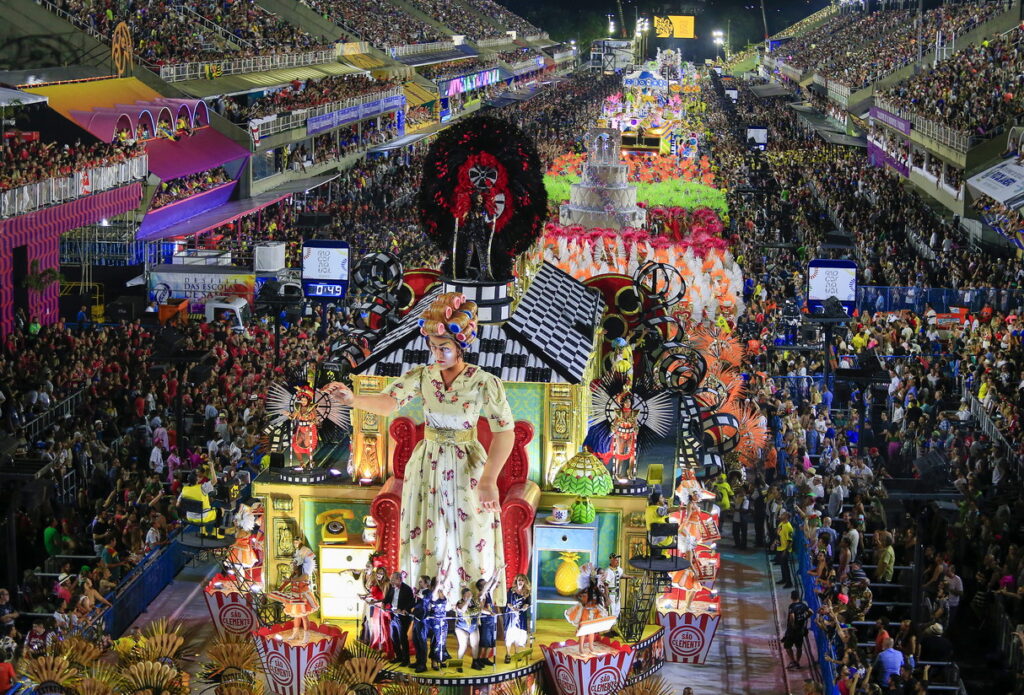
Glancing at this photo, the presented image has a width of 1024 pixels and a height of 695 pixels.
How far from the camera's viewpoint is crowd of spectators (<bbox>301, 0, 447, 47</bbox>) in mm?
75625

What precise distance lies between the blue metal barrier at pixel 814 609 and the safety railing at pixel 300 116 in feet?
109

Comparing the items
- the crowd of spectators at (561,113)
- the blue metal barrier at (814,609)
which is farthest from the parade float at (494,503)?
the crowd of spectators at (561,113)

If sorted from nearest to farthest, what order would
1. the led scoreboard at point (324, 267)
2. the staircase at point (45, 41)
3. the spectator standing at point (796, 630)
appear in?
the spectator standing at point (796, 630) < the led scoreboard at point (324, 267) < the staircase at point (45, 41)

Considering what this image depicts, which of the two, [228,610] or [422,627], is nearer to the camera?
[422,627]

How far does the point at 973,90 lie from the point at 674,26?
12938cm

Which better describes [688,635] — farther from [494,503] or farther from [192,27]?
[192,27]

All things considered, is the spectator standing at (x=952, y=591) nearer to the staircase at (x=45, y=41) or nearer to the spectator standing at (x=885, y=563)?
the spectator standing at (x=885, y=563)

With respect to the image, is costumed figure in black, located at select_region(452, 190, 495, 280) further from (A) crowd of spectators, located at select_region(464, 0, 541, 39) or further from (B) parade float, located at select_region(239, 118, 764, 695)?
(A) crowd of spectators, located at select_region(464, 0, 541, 39)

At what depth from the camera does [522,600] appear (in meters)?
13.8

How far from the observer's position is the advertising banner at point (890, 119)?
48625 millimetres

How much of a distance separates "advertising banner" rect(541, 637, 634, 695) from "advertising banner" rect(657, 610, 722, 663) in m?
1.46

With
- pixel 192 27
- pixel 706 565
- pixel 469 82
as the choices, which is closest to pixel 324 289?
pixel 706 565

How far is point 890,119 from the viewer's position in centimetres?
5281

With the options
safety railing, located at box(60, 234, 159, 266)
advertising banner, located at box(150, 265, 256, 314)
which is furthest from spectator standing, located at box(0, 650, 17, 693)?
safety railing, located at box(60, 234, 159, 266)
